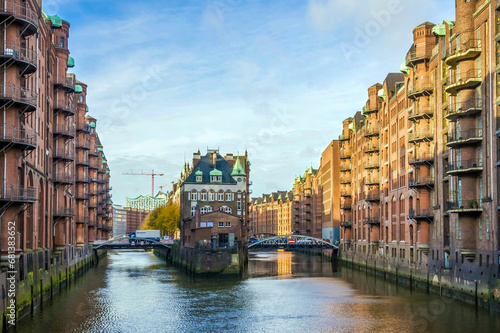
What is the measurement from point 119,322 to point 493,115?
29.3 m

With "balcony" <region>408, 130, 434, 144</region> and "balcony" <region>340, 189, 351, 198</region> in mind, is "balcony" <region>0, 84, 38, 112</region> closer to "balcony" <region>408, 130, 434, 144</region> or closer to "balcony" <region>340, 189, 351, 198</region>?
"balcony" <region>408, 130, 434, 144</region>

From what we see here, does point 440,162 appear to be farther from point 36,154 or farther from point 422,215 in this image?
point 36,154

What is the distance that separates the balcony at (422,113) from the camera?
2400 inches

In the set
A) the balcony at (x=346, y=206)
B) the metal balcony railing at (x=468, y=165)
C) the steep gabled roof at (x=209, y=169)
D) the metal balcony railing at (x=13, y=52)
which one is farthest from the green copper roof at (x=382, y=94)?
the metal balcony railing at (x=13, y=52)

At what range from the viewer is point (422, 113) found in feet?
201

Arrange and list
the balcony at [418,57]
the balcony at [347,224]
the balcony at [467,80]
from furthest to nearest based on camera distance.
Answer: the balcony at [347,224]
the balcony at [418,57]
the balcony at [467,80]

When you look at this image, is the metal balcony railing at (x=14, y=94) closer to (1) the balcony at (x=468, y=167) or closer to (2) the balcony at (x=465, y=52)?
(2) the balcony at (x=465, y=52)

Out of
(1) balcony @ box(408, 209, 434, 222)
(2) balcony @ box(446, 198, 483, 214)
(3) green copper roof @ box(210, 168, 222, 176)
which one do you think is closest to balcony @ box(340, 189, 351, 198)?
(3) green copper roof @ box(210, 168, 222, 176)

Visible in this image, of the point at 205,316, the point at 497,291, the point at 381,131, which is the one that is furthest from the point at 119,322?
the point at 381,131

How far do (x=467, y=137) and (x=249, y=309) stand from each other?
2103 centimetres

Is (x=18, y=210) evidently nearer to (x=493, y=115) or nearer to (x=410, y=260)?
(x=493, y=115)

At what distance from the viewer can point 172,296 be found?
57719mm

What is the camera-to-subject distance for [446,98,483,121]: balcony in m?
46.8

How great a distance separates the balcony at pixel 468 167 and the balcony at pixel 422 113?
1254cm
